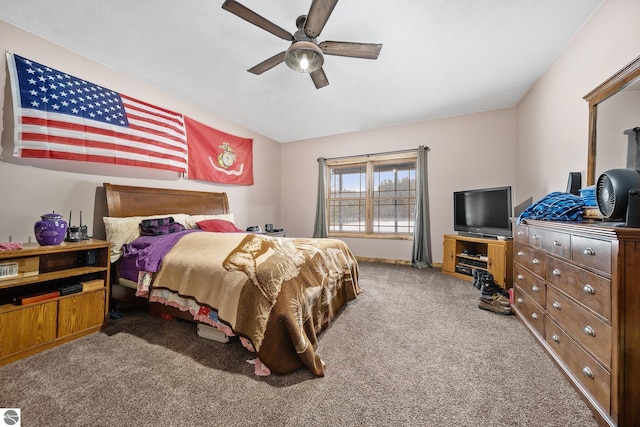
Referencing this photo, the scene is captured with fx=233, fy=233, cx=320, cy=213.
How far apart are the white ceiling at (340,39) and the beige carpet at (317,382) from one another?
8.89 ft

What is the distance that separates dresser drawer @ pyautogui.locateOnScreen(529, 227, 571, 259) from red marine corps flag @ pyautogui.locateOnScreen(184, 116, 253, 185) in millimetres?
4100

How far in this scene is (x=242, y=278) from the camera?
63.7 inches

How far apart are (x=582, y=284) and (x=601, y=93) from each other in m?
1.73

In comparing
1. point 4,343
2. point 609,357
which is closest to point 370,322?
point 609,357

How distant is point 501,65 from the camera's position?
2.69m

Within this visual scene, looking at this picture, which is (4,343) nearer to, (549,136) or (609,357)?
(609,357)

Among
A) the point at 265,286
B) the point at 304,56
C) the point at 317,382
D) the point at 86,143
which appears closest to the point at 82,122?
the point at 86,143

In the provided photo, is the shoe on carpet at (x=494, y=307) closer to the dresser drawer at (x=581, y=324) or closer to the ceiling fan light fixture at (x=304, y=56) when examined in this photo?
the dresser drawer at (x=581, y=324)

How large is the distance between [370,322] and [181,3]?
124 inches

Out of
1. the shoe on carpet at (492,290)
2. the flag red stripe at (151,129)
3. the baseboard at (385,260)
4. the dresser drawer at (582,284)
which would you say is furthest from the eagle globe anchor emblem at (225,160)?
the dresser drawer at (582,284)

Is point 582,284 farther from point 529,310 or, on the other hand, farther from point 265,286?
point 265,286

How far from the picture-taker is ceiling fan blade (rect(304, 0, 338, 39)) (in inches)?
62.6

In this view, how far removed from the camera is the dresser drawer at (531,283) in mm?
1735

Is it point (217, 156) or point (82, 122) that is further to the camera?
point (217, 156)
